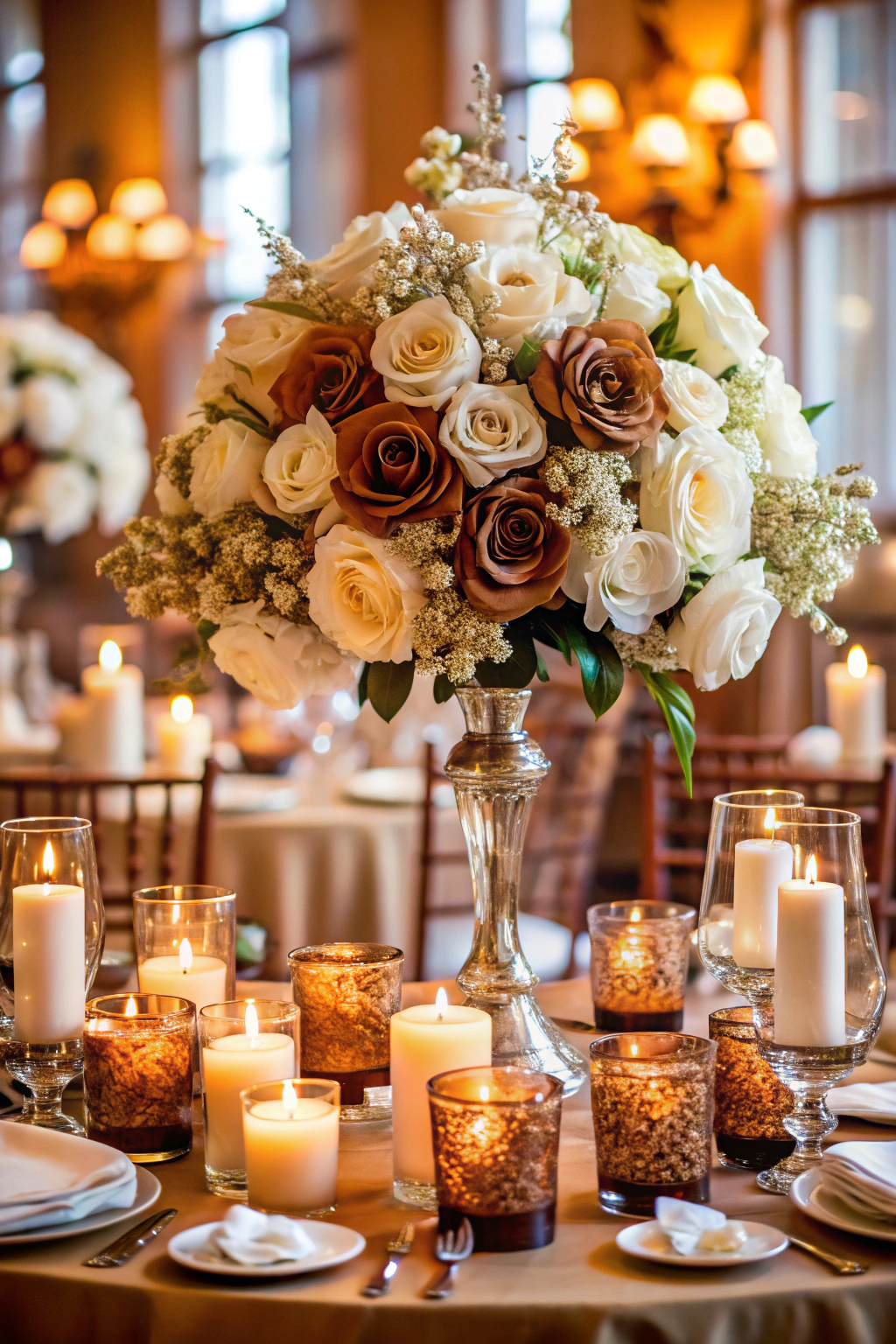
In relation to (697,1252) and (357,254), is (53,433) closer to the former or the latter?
(357,254)

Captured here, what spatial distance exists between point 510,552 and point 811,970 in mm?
402

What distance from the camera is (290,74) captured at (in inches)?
285

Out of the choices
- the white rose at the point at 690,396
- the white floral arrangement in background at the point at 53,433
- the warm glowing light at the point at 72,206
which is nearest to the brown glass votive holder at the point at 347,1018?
the white rose at the point at 690,396

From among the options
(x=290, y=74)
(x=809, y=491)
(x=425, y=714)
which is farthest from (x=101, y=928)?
(x=290, y=74)

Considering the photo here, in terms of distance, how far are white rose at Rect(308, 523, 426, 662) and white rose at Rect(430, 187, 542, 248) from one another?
0.31m

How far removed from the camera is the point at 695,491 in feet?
3.89

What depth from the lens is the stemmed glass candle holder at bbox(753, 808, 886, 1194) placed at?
1.00 m

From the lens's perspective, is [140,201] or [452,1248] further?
[140,201]

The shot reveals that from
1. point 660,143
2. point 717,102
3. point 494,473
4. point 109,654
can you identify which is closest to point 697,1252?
point 494,473

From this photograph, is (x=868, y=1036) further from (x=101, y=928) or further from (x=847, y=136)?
(x=847, y=136)

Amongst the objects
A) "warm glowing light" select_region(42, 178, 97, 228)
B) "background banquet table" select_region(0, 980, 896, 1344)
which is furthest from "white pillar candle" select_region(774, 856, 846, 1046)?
"warm glowing light" select_region(42, 178, 97, 228)

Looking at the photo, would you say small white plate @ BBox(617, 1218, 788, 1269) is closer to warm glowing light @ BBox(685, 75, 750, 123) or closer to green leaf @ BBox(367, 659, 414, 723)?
green leaf @ BBox(367, 659, 414, 723)

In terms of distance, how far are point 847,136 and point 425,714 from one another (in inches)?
130

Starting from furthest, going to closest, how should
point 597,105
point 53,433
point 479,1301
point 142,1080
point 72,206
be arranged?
point 72,206 → point 597,105 → point 53,433 → point 142,1080 → point 479,1301
